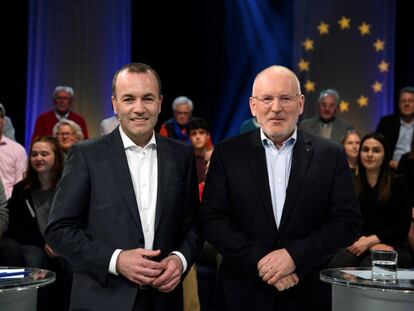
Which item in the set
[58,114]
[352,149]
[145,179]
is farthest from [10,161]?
[145,179]

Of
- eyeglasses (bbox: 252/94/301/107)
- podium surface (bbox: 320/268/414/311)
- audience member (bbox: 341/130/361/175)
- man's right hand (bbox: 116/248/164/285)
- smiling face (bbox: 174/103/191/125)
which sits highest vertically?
smiling face (bbox: 174/103/191/125)

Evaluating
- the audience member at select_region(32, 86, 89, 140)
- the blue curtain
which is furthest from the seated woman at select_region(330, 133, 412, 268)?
the blue curtain

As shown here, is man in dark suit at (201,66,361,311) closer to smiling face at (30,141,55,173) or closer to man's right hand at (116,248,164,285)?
man's right hand at (116,248,164,285)

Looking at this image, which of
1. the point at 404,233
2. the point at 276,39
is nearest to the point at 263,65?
the point at 276,39

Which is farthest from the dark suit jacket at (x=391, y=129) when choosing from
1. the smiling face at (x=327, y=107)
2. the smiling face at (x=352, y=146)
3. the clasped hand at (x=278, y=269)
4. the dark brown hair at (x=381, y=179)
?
the clasped hand at (x=278, y=269)

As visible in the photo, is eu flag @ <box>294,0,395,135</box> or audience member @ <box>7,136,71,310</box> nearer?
audience member @ <box>7,136,71,310</box>

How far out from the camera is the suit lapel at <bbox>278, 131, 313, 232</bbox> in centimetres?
246

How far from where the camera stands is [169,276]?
2.28m

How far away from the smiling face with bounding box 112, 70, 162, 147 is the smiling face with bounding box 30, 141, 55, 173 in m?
2.24

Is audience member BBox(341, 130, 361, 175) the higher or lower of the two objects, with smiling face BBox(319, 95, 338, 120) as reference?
lower

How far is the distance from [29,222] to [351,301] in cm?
276

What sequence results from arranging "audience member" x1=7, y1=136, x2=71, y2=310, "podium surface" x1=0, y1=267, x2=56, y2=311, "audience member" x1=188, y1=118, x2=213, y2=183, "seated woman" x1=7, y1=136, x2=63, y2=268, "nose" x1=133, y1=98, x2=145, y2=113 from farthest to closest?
"audience member" x1=188, y1=118, x2=213, y2=183 → "seated woman" x1=7, y1=136, x2=63, y2=268 → "audience member" x1=7, y1=136, x2=71, y2=310 → "nose" x1=133, y1=98, x2=145, y2=113 → "podium surface" x1=0, y1=267, x2=56, y2=311

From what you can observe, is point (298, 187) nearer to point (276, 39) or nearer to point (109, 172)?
point (109, 172)

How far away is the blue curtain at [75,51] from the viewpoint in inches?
311
